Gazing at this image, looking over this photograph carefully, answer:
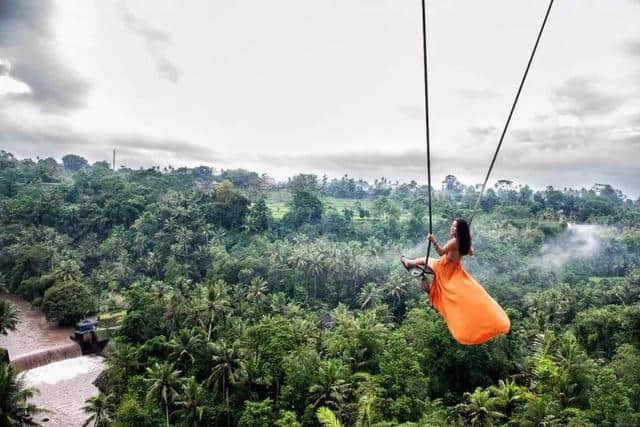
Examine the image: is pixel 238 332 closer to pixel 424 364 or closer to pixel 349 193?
pixel 424 364

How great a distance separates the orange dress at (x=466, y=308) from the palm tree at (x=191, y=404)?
15.8 m

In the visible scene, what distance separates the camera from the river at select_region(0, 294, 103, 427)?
2127 centimetres

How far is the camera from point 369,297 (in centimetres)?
3484

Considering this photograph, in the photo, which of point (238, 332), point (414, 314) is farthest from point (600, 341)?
point (238, 332)

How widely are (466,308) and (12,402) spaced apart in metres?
20.4

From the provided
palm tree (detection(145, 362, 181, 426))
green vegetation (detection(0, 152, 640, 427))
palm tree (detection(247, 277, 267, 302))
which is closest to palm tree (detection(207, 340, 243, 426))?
green vegetation (detection(0, 152, 640, 427))

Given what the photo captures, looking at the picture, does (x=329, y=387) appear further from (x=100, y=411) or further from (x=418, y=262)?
(x=418, y=262)

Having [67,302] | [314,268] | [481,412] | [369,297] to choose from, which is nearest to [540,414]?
[481,412]

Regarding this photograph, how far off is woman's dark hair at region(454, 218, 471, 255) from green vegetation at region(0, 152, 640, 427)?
8470mm

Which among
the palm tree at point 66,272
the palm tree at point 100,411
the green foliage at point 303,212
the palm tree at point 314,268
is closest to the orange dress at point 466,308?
the palm tree at point 100,411

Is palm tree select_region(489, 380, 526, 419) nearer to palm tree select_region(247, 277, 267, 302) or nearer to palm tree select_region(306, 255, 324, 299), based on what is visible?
palm tree select_region(247, 277, 267, 302)

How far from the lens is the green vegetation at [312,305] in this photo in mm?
16781

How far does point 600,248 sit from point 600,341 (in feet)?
103

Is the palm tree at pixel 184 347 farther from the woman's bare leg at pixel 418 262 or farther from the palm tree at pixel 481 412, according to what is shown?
the woman's bare leg at pixel 418 262
